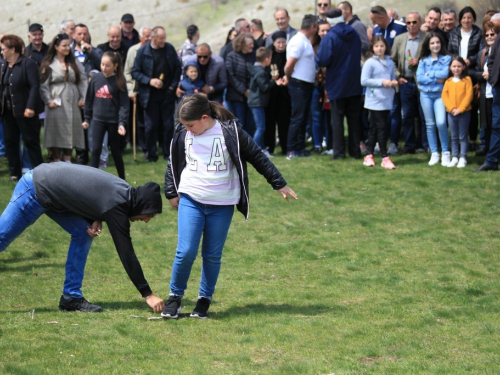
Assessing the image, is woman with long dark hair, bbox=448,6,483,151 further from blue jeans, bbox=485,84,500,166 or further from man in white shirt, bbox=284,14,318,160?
man in white shirt, bbox=284,14,318,160

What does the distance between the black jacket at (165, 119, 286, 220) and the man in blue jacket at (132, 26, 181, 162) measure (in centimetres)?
823

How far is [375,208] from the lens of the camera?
1227 centimetres

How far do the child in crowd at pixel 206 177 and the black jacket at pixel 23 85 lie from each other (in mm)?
6892

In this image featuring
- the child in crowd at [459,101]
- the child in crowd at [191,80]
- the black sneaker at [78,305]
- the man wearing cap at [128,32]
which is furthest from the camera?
the man wearing cap at [128,32]

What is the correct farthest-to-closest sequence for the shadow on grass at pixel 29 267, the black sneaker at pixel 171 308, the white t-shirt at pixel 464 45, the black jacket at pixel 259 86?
the black jacket at pixel 259 86 → the white t-shirt at pixel 464 45 → the shadow on grass at pixel 29 267 → the black sneaker at pixel 171 308

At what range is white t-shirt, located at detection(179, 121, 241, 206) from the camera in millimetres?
7137

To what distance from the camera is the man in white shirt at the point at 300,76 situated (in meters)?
15.1

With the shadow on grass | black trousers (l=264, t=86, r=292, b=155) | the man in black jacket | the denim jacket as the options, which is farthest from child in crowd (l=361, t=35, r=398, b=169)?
the shadow on grass

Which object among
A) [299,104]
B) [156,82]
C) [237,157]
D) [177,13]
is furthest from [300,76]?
[177,13]

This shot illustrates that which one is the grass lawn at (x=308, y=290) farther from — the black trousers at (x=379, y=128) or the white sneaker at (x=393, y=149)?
the white sneaker at (x=393, y=149)

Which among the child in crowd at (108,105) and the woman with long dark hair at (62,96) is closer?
the child in crowd at (108,105)

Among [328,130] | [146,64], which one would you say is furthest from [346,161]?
[146,64]

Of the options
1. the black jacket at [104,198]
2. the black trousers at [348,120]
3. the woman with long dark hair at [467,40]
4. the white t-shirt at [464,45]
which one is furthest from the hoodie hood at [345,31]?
the black jacket at [104,198]

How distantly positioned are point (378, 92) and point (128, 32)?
5.82m
